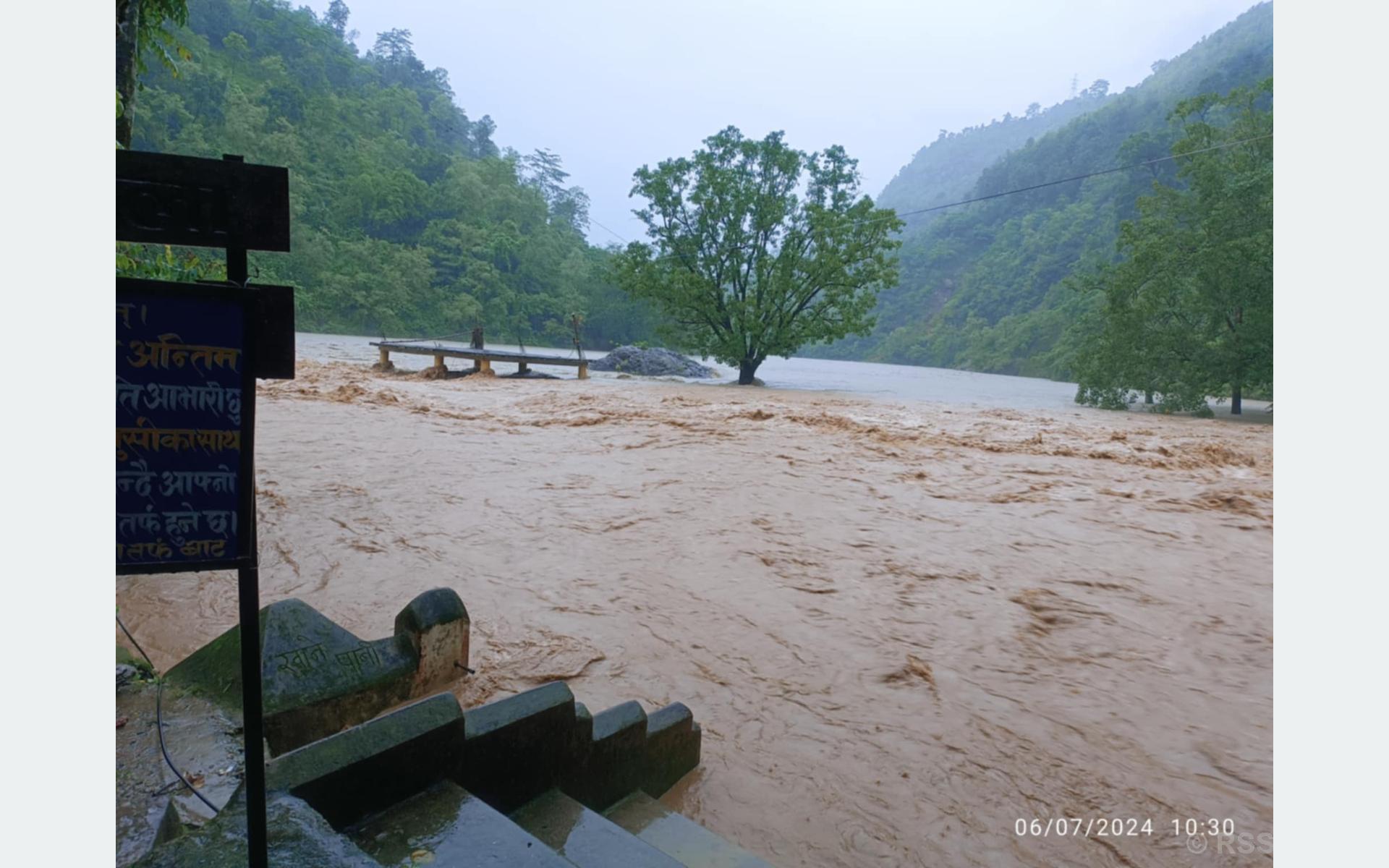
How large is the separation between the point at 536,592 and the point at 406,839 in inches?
102

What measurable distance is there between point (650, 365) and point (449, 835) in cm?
2470

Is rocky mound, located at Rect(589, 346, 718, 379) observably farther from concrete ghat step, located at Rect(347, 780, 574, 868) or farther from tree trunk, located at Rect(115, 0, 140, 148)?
concrete ghat step, located at Rect(347, 780, 574, 868)

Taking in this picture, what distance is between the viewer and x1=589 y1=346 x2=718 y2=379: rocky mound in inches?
1024

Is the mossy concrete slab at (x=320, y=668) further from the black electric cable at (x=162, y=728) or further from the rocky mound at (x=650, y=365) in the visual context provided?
the rocky mound at (x=650, y=365)

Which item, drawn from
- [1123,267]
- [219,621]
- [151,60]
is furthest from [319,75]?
[219,621]

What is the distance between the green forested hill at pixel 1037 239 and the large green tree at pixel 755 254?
23.1 meters

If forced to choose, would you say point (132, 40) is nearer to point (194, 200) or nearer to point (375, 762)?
point (194, 200)

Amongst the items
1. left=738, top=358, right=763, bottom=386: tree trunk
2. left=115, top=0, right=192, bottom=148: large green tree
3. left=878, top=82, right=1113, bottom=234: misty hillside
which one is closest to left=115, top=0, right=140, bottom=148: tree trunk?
left=115, top=0, right=192, bottom=148: large green tree

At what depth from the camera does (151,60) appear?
40.9 metres

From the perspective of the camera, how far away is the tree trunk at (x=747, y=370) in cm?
2267

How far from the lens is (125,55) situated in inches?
189

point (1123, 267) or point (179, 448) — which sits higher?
point (1123, 267)

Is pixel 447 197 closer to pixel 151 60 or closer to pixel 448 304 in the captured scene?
pixel 448 304

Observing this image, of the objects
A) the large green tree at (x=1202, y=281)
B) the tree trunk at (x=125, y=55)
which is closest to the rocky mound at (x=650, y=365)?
the large green tree at (x=1202, y=281)
